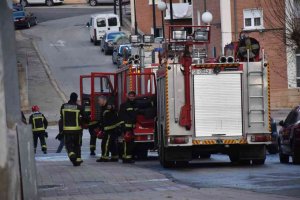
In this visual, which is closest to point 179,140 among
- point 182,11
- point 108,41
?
point 108,41

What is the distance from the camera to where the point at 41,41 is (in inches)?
2665

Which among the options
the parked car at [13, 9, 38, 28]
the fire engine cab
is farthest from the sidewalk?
the fire engine cab

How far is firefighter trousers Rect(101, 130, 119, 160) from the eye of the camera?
78.1 feet

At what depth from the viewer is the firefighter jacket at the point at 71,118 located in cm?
2177

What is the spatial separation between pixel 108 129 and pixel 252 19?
86.0 feet

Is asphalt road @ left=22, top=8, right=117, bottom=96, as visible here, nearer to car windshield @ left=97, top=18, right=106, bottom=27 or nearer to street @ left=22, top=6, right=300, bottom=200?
car windshield @ left=97, top=18, right=106, bottom=27

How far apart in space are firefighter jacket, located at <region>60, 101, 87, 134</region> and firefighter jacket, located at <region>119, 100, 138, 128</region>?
1716 mm

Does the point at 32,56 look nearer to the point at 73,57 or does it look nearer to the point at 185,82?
the point at 73,57

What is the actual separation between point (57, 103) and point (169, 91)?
2636cm

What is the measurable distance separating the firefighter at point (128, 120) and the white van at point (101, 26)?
42.0 metres

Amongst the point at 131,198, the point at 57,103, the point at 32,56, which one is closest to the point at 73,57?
the point at 32,56

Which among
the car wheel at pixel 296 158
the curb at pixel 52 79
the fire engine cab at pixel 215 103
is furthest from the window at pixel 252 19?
the fire engine cab at pixel 215 103

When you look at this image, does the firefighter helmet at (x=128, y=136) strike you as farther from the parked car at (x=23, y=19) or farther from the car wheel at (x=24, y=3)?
the car wheel at (x=24, y=3)

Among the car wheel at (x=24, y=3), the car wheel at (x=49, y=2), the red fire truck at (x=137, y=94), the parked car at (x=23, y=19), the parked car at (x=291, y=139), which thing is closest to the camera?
the parked car at (x=291, y=139)
